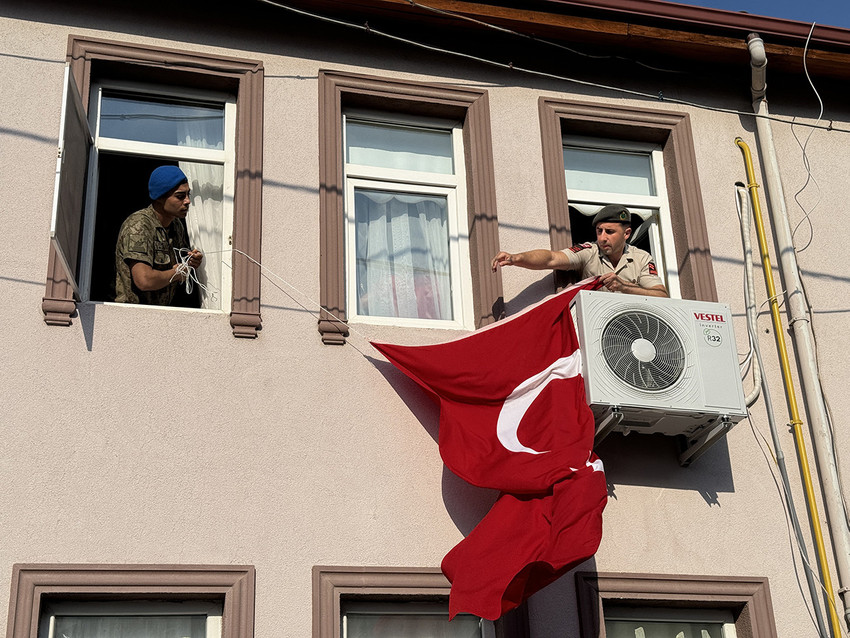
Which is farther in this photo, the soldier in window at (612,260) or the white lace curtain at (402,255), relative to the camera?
the white lace curtain at (402,255)

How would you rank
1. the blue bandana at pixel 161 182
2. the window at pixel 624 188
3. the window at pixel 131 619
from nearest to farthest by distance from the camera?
the window at pixel 131 619 → the blue bandana at pixel 161 182 → the window at pixel 624 188

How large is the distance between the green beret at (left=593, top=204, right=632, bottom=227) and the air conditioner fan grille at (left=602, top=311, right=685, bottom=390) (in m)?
0.97

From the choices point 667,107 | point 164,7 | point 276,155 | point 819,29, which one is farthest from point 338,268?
point 819,29

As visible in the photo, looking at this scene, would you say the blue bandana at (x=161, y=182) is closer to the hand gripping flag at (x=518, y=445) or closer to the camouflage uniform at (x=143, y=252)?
the camouflage uniform at (x=143, y=252)

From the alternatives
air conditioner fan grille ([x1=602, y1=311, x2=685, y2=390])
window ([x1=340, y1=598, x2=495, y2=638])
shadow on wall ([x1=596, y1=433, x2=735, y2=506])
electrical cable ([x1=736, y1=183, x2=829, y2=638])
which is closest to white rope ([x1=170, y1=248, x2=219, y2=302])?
window ([x1=340, y1=598, x2=495, y2=638])

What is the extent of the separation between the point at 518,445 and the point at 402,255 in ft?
5.89

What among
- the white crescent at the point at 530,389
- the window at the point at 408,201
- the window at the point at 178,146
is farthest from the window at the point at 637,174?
the window at the point at 178,146

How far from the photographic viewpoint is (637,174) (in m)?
9.26

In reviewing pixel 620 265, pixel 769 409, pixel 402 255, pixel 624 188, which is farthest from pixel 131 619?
pixel 624 188

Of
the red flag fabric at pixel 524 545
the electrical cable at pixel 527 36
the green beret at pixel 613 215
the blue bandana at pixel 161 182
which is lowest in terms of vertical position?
the red flag fabric at pixel 524 545

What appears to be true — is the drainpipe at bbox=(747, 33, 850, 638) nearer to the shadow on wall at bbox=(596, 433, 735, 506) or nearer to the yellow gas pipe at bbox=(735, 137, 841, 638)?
the yellow gas pipe at bbox=(735, 137, 841, 638)

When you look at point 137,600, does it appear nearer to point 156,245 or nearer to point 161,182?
point 156,245

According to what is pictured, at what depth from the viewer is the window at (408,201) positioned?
324 inches

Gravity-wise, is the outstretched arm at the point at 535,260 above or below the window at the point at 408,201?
below
